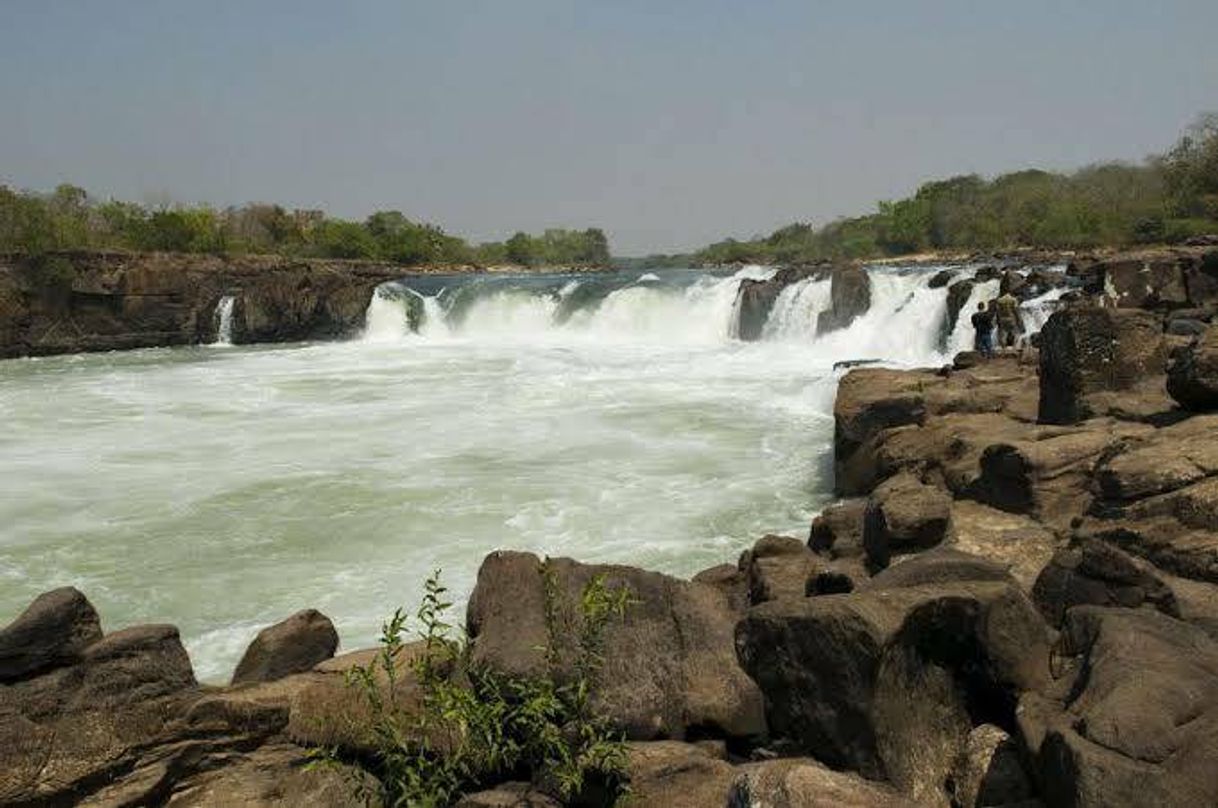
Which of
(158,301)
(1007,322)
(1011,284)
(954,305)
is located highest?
(1011,284)

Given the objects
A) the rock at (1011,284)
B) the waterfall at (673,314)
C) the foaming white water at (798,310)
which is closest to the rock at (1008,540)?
the waterfall at (673,314)

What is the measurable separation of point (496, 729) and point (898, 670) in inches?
74.6

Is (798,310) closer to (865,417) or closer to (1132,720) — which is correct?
(865,417)

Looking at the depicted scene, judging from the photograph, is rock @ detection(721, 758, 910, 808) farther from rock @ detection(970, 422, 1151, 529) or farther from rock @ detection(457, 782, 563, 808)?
rock @ detection(970, 422, 1151, 529)

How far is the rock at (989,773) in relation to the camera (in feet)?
11.9

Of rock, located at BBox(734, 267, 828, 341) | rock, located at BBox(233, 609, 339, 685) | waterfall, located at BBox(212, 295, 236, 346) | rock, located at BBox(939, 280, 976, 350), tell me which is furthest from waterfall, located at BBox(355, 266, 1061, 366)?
rock, located at BBox(233, 609, 339, 685)

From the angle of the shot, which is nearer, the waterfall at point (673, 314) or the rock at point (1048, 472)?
the rock at point (1048, 472)

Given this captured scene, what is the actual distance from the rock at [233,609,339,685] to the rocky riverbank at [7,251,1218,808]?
0.02m

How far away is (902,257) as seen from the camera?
212ft

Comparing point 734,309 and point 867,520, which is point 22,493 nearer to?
point 867,520

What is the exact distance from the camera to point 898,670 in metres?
4.09

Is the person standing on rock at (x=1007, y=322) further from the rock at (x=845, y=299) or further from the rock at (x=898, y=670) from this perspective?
the rock at (x=898, y=670)

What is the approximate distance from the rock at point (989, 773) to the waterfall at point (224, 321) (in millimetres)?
40199

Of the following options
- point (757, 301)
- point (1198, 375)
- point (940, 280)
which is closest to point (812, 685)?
point (1198, 375)
